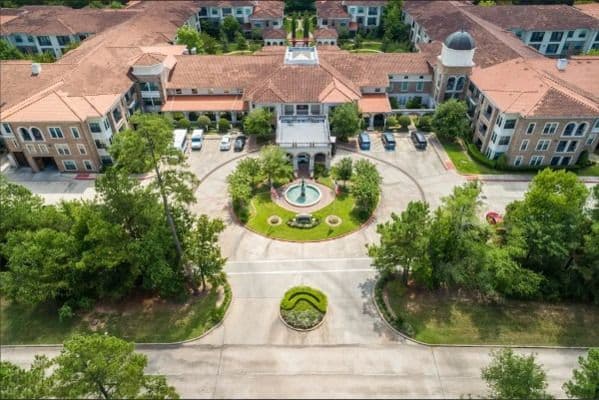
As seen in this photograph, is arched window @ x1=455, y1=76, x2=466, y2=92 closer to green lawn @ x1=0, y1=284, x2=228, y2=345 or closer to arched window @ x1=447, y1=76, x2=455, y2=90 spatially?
arched window @ x1=447, y1=76, x2=455, y2=90

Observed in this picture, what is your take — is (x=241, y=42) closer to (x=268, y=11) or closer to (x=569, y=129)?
(x=268, y=11)

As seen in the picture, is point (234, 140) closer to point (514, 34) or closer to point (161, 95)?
point (161, 95)

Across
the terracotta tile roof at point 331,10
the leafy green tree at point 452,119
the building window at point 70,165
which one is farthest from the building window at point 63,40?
the leafy green tree at point 452,119

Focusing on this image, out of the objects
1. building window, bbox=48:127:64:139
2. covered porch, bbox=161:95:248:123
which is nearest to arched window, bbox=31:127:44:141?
building window, bbox=48:127:64:139

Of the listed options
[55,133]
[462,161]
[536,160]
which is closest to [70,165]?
[55,133]

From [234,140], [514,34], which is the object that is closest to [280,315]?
[234,140]

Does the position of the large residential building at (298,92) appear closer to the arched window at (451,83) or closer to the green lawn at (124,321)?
the arched window at (451,83)
